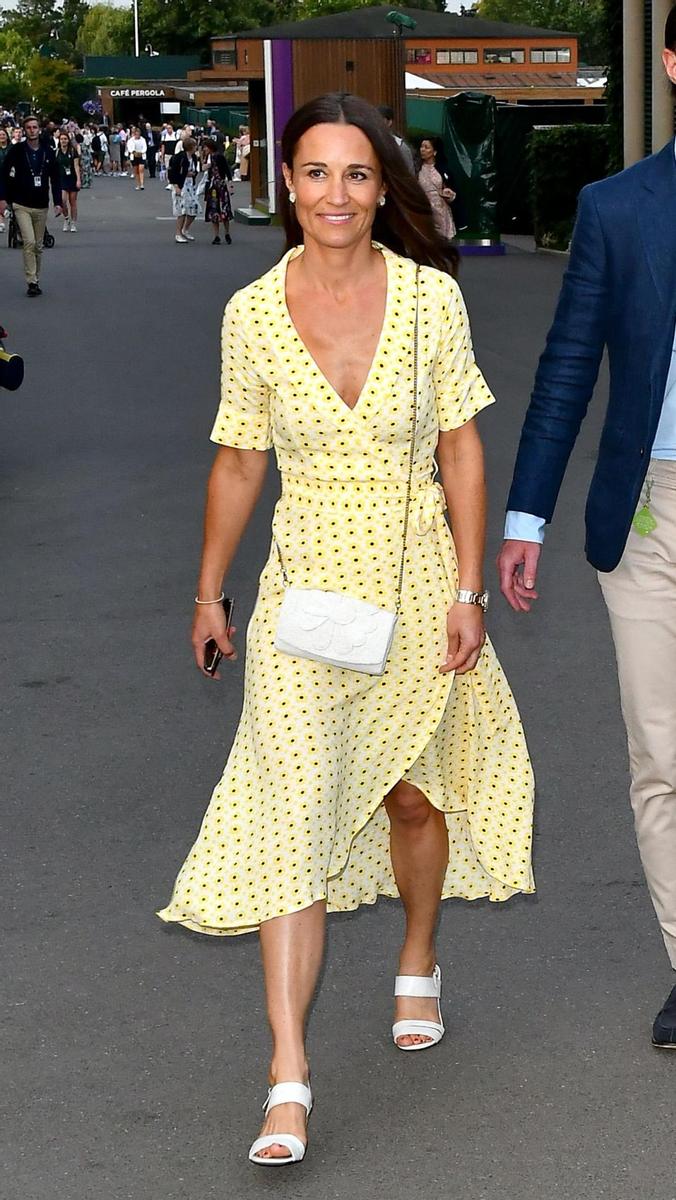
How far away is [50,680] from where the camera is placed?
7.11 meters

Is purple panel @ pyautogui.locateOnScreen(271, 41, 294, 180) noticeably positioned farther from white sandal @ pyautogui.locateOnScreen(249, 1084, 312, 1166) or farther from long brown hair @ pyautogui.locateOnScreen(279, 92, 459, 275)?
white sandal @ pyautogui.locateOnScreen(249, 1084, 312, 1166)

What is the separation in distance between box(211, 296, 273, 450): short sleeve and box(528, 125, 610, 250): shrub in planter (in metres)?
22.5

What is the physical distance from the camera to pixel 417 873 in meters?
4.04

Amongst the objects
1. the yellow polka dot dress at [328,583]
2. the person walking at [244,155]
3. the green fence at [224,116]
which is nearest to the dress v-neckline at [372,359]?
the yellow polka dot dress at [328,583]

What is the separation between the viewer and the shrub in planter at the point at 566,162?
26.2 m

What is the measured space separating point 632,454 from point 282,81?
29994mm

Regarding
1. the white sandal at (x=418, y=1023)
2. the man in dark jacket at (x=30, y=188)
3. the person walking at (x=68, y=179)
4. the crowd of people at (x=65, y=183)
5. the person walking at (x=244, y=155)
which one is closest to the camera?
the white sandal at (x=418, y=1023)

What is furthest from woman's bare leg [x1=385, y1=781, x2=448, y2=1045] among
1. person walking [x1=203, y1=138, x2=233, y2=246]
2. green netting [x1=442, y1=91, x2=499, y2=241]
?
person walking [x1=203, y1=138, x2=233, y2=246]

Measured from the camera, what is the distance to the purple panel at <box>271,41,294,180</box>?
32156 millimetres

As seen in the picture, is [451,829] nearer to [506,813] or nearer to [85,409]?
[506,813]

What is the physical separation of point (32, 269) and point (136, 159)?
1554 inches

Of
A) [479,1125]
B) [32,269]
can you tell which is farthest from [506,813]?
[32,269]

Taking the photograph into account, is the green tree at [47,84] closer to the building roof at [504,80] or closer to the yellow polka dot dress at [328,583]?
the building roof at [504,80]

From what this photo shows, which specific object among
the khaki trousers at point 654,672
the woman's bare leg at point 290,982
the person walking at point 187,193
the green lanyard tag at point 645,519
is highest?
the green lanyard tag at point 645,519
